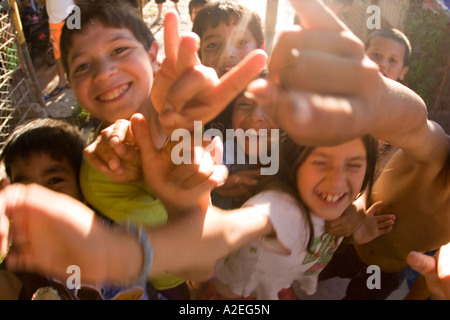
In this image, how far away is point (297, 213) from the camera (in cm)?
105

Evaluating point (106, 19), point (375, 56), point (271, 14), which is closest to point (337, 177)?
point (106, 19)

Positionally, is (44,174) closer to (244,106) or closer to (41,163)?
(41,163)

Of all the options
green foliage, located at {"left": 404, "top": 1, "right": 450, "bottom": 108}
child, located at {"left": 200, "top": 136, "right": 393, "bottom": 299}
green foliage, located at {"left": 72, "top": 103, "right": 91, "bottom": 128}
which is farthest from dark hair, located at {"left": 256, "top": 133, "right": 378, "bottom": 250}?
green foliage, located at {"left": 72, "top": 103, "right": 91, "bottom": 128}

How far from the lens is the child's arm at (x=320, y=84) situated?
0.49 meters

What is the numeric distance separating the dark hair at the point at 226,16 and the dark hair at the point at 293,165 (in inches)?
32.7

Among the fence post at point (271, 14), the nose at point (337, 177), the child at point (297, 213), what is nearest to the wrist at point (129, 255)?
the child at point (297, 213)

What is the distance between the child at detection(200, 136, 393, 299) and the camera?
3.32 ft

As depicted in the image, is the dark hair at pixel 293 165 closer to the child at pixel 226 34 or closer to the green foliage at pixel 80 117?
the child at pixel 226 34

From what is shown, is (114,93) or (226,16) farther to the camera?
(226,16)

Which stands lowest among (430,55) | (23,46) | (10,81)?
(10,81)

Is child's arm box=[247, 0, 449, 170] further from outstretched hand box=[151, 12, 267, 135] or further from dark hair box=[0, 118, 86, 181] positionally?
dark hair box=[0, 118, 86, 181]

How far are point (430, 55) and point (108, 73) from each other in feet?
10.9

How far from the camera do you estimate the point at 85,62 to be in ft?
3.86

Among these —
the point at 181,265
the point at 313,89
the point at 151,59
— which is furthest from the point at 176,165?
the point at 151,59
